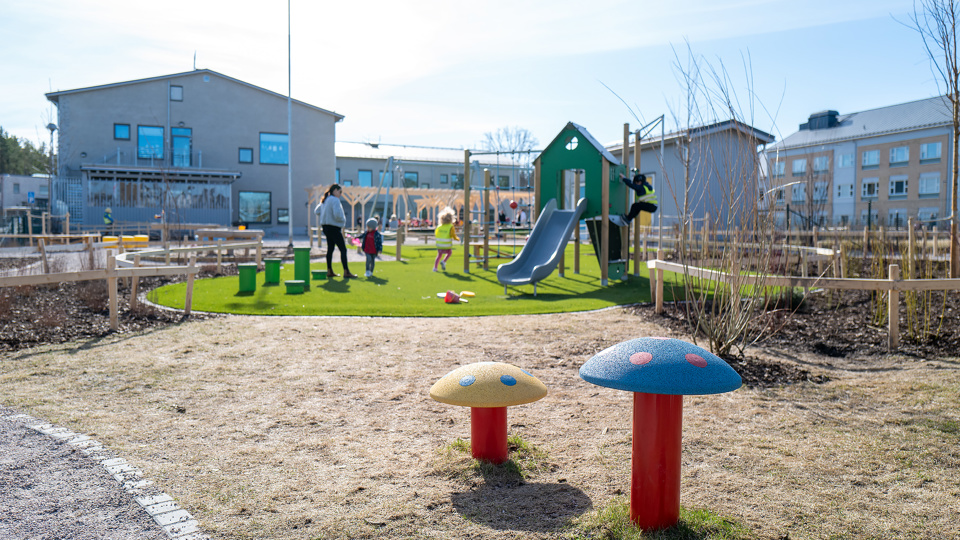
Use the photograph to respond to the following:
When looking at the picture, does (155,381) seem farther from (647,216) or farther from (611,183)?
(647,216)

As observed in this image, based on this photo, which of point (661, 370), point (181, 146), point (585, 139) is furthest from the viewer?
point (181, 146)

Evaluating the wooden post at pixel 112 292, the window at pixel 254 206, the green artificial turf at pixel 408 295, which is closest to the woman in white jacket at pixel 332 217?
the green artificial turf at pixel 408 295

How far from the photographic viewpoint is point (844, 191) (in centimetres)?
4500

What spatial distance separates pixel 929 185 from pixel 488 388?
4717cm

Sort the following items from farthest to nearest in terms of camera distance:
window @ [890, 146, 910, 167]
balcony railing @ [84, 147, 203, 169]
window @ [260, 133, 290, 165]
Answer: window @ [890, 146, 910, 167]
window @ [260, 133, 290, 165]
balcony railing @ [84, 147, 203, 169]

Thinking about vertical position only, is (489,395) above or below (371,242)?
below

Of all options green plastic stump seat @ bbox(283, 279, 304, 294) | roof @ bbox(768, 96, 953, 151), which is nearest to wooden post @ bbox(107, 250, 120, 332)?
green plastic stump seat @ bbox(283, 279, 304, 294)

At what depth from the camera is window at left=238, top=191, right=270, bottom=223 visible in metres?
38.8

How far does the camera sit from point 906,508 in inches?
123

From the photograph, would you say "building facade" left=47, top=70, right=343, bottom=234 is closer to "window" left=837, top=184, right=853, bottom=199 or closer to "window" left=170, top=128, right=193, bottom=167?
"window" left=170, top=128, right=193, bottom=167

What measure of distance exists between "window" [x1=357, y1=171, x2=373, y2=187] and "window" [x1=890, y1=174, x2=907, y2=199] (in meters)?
36.3

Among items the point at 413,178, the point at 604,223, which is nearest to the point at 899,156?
the point at 413,178

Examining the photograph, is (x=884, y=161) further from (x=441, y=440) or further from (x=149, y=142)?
(x=441, y=440)

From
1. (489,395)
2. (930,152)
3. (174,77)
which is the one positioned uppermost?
(174,77)
